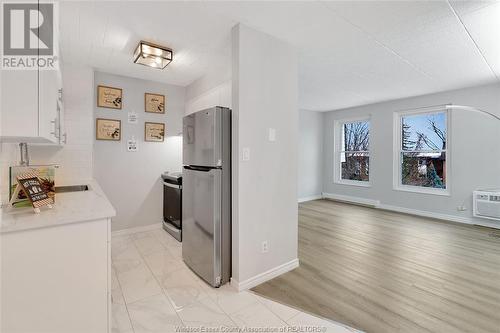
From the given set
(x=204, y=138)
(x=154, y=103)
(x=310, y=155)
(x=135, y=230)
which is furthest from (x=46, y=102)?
(x=310, y=155)

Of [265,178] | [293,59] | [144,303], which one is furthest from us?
[293,59]

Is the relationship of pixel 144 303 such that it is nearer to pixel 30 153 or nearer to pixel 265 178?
pixel 265 178

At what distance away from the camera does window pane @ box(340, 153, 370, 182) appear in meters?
5.85

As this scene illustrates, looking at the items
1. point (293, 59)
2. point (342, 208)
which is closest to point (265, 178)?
point (293, 59)

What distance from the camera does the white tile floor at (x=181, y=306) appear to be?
1703 mm

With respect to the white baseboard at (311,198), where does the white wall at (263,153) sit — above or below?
above

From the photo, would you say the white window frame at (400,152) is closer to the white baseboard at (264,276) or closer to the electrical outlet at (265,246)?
the white baseboard at (264,276)

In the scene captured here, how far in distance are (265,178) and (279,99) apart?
0.85 metres

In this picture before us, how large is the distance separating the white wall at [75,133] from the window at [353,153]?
5688 millimetres

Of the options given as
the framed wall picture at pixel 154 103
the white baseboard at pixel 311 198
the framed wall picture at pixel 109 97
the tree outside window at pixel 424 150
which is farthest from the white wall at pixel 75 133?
the tree outside window at pixel 424 150

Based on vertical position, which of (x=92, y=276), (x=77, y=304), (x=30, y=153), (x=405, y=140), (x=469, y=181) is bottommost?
(x=77, y=304)

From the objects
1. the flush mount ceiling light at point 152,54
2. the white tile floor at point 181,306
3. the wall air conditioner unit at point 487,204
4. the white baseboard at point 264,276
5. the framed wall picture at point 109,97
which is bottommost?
the white tile floor at point 181,306

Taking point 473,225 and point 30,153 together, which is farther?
point 473,225

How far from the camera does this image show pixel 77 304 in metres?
1.30
